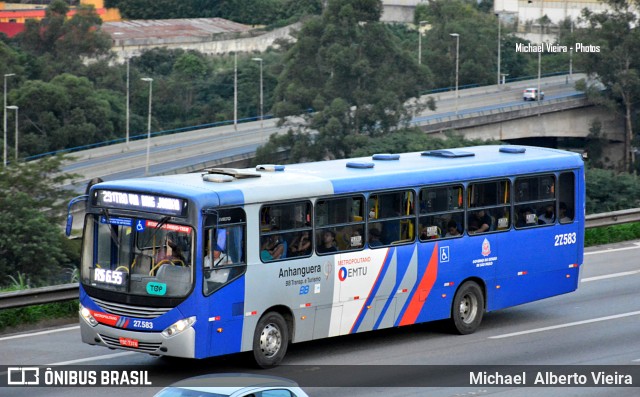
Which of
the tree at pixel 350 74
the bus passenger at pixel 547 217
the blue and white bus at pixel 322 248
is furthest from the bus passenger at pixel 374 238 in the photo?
the tree at pixel 350 74

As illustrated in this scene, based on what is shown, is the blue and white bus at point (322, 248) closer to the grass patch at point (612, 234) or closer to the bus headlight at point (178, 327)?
the bus headlight at point (178, 327)

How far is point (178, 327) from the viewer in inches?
578

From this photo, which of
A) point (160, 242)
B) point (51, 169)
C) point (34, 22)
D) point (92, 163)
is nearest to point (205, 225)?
point (160, 242)

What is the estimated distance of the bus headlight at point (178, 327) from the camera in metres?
14.6

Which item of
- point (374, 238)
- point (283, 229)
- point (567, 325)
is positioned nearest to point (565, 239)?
point (567, 325)

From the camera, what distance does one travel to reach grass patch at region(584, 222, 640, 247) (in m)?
26.4

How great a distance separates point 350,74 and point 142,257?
63.5 metres

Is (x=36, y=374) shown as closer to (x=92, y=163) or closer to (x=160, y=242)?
(x=160, y=242)

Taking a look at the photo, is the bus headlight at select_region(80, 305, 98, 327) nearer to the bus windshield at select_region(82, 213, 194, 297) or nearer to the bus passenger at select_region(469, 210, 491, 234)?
the bus windshield at select_region(82, 213, 194, 297)

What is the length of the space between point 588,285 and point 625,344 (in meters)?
4.73

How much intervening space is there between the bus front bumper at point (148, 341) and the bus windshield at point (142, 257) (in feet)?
1.61

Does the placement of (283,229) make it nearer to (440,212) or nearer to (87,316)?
(87,316)

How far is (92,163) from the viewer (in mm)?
78125

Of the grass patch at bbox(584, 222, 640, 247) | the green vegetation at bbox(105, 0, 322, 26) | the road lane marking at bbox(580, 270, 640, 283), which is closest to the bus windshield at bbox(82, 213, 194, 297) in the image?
the road lane marking at bbox(580, 270, 640, 283)
